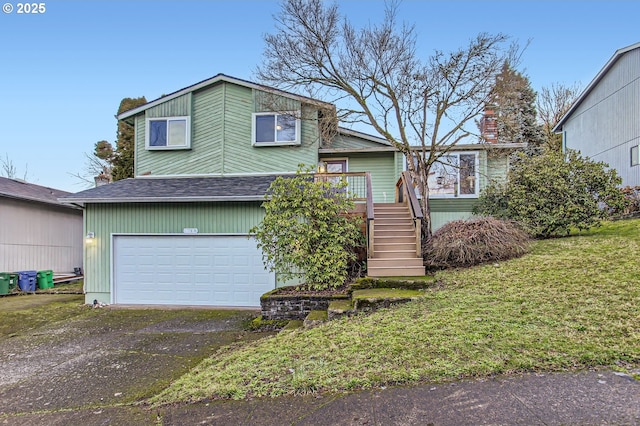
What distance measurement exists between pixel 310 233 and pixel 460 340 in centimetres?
387

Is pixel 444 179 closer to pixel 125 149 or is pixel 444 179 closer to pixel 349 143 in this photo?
pixel 349 143

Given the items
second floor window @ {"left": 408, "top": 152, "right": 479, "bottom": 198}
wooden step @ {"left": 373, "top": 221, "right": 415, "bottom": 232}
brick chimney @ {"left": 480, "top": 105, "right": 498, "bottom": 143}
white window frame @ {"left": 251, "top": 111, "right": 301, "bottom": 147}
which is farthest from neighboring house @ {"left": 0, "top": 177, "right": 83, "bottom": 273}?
brick chimney @ {"left": 480, "top": 105, "right": 498, "bottom": 143}

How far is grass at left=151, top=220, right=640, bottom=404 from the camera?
3.36 metres

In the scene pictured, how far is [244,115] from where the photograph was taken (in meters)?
11.6

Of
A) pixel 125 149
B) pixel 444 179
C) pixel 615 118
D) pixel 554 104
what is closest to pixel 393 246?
pixel 444 179

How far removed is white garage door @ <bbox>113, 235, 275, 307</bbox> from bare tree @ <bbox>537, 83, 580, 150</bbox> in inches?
891

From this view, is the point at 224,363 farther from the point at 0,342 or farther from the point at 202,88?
the point at 202,88

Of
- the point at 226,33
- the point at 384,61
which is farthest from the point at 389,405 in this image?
the point at 226,33

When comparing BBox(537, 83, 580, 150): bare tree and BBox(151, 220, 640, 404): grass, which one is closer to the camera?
BBox(151, 220, 640, 404): grass

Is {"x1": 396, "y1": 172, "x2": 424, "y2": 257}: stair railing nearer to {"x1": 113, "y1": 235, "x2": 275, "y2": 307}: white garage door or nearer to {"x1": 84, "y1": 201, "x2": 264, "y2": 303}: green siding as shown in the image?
{"x1": 84, "y1": 201, "x2": 264, "y2": 303}: green siding

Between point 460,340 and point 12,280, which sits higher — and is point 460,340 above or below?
above

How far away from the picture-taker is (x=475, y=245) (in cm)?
739

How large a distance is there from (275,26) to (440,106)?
17.5ft

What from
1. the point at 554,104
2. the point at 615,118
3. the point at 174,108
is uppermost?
the point at 554,104
